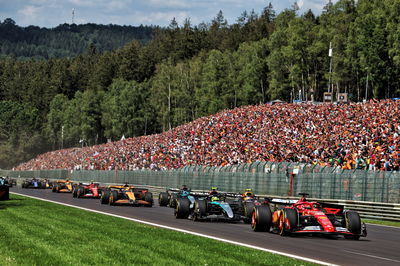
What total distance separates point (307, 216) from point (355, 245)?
198 centimetres

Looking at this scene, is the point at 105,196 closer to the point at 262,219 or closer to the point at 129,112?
the point at 262,219

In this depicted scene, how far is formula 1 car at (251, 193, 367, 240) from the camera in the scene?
17.2 m

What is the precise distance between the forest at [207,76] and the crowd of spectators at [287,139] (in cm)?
1985

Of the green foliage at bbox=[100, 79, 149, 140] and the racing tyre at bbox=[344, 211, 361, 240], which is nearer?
the racing tyre at bbox=[344, 211, 361, 240]

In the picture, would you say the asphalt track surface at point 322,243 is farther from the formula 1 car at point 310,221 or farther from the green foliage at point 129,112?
the green foliage at point 129,112

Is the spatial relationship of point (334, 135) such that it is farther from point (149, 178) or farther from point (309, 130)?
point (149, 178)

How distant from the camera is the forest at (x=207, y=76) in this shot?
6956 cm

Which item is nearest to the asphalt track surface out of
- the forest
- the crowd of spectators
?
the crowd of spectators

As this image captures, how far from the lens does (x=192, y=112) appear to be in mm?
99375

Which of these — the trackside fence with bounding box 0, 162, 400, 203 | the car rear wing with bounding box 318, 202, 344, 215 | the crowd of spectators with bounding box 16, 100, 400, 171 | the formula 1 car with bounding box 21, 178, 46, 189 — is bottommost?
the formula 1 car with bounding box 21, 178, 46, 189

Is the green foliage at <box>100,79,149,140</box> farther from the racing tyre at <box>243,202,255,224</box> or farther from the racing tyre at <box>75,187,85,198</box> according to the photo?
the racing tyre at <box>243,202,255,224</box>

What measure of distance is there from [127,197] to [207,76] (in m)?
65.0

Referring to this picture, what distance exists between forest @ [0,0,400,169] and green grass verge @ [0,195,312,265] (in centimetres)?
4963

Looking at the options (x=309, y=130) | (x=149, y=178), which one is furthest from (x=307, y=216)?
(x=149, y=178)
